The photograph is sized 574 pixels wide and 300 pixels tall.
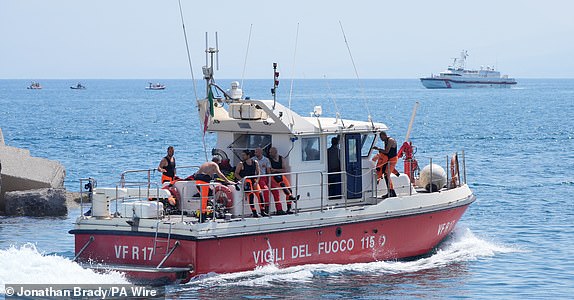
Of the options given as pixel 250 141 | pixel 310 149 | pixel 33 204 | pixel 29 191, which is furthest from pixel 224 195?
pixel 29 191

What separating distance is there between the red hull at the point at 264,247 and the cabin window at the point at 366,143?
1459 mm

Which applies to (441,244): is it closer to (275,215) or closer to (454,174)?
(454,174)

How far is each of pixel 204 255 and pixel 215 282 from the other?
0.52m

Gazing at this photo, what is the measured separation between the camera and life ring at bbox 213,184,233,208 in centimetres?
1756

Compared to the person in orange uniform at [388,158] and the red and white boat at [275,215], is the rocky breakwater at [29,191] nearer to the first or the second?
the red and white boat at [275,215]

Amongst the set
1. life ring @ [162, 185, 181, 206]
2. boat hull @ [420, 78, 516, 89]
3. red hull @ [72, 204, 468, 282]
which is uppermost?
→ boat hull @ [420, 78, 516, 89]

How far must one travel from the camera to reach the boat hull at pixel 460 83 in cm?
17625

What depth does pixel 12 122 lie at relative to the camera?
258 feet

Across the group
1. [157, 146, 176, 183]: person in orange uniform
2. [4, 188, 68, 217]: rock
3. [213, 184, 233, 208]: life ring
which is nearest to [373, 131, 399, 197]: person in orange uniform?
[213, 184, 233, 208]: life ring

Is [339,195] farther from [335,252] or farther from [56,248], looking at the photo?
[56,248]

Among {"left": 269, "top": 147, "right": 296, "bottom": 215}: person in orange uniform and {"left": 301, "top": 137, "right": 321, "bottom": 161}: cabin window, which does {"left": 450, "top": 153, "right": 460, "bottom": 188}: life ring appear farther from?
{"left": 269, "top": 147, "right": 296, "bottom": 215}: person in orange uniform

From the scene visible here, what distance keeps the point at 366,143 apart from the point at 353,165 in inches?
23.9

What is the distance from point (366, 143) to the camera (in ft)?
65.8

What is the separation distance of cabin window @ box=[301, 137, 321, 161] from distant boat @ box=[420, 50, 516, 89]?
15790cm
